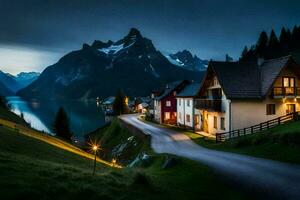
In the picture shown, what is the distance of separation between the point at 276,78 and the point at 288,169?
22.4 m

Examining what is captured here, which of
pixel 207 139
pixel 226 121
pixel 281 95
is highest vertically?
pixel 281 95

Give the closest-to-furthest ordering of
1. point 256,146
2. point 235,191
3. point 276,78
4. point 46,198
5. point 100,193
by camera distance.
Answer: point 46,198, point 100,193, point 235,191, point 256,146, point 276,78

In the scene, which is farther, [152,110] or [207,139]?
[152,110]

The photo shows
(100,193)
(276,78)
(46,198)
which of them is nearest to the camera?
(46,198)

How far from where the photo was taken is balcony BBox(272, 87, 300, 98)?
39.0 meters

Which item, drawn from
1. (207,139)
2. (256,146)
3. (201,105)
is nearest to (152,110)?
(201,105)

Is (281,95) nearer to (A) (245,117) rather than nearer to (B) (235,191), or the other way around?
(A) (245,117)

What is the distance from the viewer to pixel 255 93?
39.4 metres

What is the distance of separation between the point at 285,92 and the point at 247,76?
569 centimetres

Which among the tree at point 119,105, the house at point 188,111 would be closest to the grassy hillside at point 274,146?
the house at point 188,111

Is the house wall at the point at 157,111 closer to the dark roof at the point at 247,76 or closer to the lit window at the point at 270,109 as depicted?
the dark roof at the point at 247,76

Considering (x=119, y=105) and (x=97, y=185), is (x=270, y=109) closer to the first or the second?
(x=97, y=185)

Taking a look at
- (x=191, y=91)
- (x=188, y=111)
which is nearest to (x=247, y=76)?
(x=188, y=111)

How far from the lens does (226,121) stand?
4066 cm
